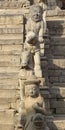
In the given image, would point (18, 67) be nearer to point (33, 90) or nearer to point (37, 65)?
point (37, 65)

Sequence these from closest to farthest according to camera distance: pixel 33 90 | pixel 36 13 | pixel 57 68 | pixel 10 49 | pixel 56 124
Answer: pixel 56 124 < pixel 33 90 < pixel 57 68 < pixel 36 13 < pixel 10 49

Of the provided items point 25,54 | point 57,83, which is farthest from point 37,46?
point 57,83

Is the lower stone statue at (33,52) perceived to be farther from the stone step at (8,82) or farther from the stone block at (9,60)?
the stone block at (9,60)

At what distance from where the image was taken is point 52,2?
21.3m

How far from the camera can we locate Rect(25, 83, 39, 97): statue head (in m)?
10.8

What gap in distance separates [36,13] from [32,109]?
15.2ft

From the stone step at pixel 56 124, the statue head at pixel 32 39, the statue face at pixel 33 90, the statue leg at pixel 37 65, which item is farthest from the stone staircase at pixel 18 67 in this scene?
the statue head at pixel 32 39

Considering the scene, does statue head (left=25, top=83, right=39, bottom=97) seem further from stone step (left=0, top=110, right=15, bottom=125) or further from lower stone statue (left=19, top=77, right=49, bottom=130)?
stone step (left=0, top=110, right=15, bottom=125)

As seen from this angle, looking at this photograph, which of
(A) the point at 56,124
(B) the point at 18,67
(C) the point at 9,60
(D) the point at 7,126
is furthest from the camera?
(C) the point at 9,60

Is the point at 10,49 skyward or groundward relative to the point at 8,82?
skyward

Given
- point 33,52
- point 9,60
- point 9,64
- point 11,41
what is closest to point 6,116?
point 33,52

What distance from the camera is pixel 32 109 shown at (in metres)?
10.5

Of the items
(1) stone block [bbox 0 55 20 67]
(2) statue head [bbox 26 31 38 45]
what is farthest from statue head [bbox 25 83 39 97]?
(1) stone block [bbox 0 55 20 67]

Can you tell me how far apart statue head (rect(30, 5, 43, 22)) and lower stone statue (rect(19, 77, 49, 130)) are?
3734 millimetres
